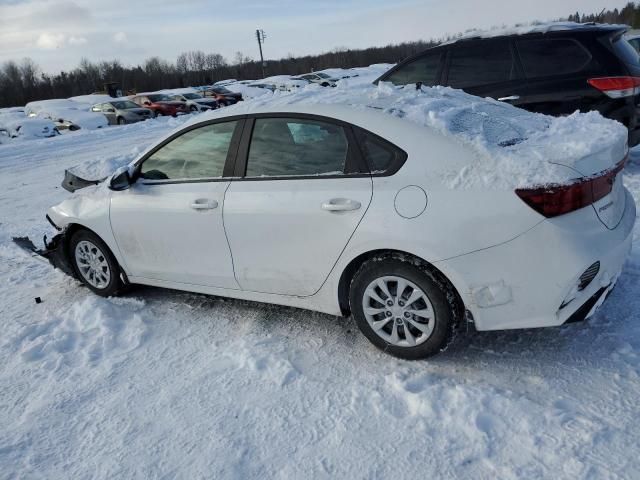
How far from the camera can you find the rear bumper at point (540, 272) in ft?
8.86

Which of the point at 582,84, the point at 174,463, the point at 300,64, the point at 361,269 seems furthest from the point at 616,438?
the point at 300,64

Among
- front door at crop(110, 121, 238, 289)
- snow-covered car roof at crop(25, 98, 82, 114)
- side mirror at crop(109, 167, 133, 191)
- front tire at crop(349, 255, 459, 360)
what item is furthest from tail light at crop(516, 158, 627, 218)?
snow-covered car roof at crop(25, 98, 82, 114)

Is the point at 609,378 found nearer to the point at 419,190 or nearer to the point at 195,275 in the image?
the point at 419,190

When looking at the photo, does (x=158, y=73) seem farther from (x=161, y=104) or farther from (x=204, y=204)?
(x=204, y=204)

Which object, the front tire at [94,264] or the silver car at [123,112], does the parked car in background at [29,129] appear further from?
the front tire at [94,264]

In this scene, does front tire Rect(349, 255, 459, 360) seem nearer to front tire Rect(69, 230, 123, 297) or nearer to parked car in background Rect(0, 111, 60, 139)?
front tire Rect(69, 230, 123, 297)

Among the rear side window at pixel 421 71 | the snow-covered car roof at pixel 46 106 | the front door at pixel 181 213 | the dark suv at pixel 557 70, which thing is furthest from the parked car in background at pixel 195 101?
the front door at pixel 181 213

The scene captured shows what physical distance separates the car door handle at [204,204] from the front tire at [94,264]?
3.92ft

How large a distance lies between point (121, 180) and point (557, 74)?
4889mm

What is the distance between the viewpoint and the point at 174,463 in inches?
103

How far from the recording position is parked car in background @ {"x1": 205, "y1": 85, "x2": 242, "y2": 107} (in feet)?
99.0

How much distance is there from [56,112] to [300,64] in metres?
55.9

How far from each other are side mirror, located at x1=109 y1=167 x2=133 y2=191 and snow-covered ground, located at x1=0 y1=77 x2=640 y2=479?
3.24 ft

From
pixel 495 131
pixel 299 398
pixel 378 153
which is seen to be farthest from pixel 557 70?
pixel 299 398
